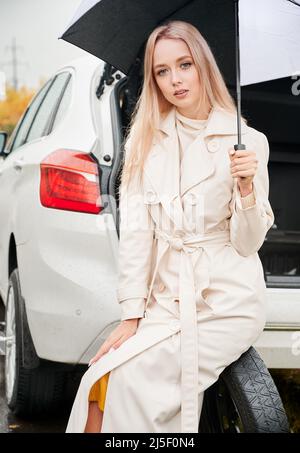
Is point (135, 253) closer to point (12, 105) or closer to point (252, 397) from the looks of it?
point (252, 397)

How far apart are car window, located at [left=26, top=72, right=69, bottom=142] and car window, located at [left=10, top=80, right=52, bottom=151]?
145 mm

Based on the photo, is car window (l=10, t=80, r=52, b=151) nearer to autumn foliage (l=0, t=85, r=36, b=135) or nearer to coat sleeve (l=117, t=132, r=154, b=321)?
coat sleeve (l=117, t=132, r=154, b=321)

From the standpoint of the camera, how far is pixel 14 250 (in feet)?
13.1

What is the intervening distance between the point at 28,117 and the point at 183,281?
9.51 feet

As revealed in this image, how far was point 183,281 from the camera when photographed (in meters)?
2.44

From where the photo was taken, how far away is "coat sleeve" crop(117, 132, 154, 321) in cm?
254

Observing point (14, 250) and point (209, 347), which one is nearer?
point (209, 347)

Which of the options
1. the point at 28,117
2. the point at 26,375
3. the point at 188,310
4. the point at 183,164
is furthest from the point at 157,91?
the point at 28,117

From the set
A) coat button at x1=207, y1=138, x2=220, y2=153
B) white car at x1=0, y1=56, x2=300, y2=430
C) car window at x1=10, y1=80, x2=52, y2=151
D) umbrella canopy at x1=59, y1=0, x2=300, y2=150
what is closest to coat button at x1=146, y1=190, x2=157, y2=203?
coat button at x1=207, y1=138, x2=220, y2=153


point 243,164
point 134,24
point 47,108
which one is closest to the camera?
point 243,164

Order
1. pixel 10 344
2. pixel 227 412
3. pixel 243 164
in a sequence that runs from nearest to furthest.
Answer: pixel 243 164 < pixel 227 412 < pixel 10 344

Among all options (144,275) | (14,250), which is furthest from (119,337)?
(14,250)

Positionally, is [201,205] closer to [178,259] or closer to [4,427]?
[178,259]

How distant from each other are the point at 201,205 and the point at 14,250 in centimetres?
170
